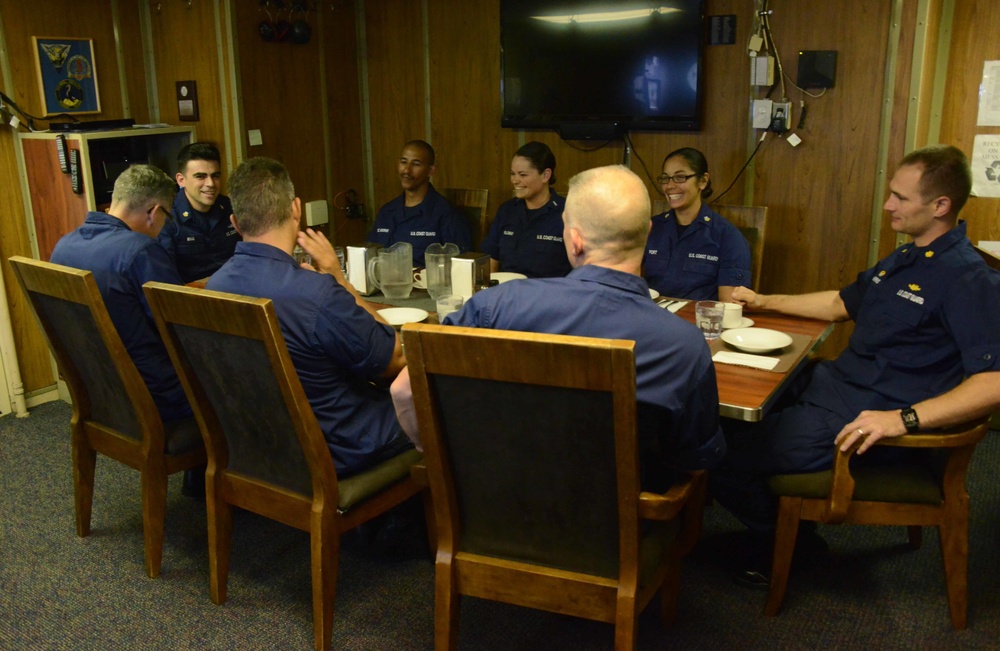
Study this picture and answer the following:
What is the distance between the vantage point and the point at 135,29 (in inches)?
174

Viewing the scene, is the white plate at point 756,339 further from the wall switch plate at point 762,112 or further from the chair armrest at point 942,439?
the wall switch plate at point 762,112

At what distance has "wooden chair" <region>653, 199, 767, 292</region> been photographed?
3549 mm

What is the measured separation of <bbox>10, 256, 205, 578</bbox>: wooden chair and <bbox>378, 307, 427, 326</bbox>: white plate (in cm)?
68

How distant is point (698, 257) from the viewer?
3.40 metres

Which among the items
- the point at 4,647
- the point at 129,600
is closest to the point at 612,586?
the point at 129,600

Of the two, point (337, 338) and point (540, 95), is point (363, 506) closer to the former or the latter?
point (337, 338)

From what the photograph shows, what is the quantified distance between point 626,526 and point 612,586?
0.16 metres

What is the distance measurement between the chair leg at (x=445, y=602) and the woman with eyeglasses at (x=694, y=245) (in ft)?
6.10

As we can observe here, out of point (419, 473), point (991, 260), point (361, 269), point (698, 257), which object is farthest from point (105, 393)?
point (991, 260)

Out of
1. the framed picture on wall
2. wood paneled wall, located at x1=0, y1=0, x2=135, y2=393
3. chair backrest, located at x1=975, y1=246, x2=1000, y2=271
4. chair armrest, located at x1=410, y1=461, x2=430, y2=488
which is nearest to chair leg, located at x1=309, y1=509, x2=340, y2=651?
chair armrest, located at x1=410, y1=461, x2=430, y2=488

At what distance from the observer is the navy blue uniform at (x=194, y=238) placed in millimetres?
3773

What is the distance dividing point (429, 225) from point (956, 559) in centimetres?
275

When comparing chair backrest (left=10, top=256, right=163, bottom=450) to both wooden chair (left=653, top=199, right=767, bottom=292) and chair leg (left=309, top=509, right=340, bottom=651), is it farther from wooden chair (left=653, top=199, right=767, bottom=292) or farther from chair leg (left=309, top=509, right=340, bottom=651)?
wooden chair (left=653, top=199, right=767, bottom=292)

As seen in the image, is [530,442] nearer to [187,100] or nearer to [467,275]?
[467,275]
